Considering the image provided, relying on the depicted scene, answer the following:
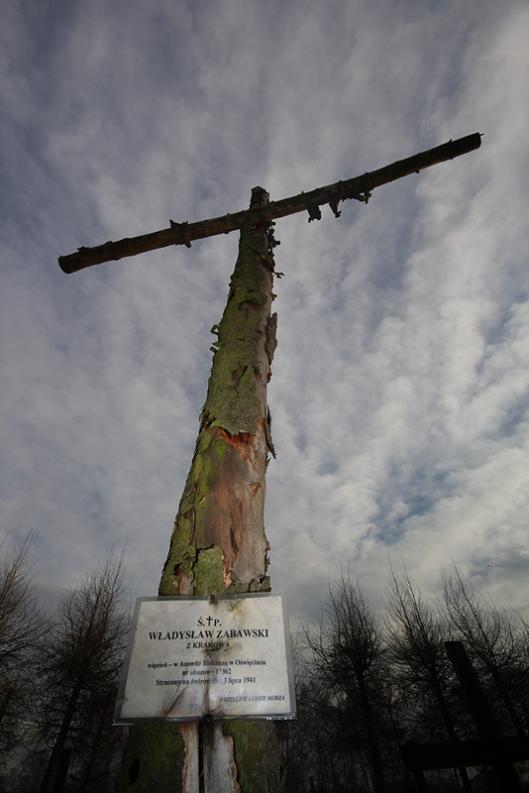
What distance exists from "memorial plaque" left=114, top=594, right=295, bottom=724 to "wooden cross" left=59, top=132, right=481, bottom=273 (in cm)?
302

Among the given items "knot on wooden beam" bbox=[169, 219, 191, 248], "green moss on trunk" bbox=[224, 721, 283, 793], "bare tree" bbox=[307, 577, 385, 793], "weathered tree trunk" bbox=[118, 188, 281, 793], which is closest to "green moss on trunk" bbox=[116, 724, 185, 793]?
"weathered tree trunk" bbox=[118, 188, 281, 793]

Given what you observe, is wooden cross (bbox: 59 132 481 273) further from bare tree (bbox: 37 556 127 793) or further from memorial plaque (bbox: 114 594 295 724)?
bare tree (bbox: 37 556 127 793)

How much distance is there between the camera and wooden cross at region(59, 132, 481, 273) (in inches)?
132

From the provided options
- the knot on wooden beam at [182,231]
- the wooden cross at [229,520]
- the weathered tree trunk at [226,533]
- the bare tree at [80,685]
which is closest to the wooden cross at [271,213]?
the knot on wooden beam at [182,231]

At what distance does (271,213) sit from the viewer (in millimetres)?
3410

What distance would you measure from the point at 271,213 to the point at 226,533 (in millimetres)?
2891

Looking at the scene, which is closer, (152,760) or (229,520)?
(152,760)

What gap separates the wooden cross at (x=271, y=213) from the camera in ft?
11.0

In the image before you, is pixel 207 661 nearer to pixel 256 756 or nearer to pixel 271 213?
pixel 256 756

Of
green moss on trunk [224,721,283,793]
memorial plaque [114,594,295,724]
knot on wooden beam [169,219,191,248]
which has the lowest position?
green moss on trunk [224,721,283,793]

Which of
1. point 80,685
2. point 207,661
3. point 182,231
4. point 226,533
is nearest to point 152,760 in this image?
point 207,661

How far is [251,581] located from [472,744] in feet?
24.2

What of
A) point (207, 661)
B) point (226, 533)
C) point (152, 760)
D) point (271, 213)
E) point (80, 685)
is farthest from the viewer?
point (80, 685)

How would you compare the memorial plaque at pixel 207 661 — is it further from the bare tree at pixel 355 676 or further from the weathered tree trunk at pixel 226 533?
the bare tree at pixel 355 676
